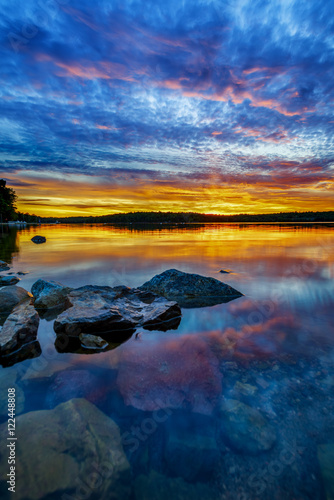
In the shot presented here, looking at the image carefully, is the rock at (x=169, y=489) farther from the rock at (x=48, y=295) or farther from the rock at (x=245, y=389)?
the rock at (x=48, y=295)

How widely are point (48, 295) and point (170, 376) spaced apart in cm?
479

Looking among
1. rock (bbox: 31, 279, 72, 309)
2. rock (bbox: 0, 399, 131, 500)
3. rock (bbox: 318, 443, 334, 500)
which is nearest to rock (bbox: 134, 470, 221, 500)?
rock (bbox: 0, 399, 131, 500)

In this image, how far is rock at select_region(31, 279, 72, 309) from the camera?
668 centimetres

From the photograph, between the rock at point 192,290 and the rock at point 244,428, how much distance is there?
4.09 meters

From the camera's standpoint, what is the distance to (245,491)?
2221 millimetres

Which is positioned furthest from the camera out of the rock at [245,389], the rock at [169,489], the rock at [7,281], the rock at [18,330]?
the rock at [7,281]

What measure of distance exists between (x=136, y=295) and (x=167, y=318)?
2.15 meters

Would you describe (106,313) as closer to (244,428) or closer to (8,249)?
(244,428)

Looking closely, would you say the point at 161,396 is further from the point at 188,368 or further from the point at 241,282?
the point at 241,282

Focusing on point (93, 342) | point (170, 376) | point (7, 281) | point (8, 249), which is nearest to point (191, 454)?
point (170, 376)

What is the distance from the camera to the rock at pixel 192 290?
7.46m

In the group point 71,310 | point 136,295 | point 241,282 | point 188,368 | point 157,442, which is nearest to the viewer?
point 157,442

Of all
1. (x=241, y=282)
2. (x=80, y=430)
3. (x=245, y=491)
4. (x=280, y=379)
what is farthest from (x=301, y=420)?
(x=241, y=282)

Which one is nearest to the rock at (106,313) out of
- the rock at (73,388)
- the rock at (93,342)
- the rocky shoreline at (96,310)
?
the rocky shoreline at (96,310)
